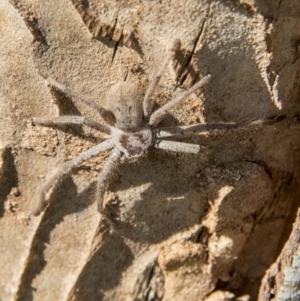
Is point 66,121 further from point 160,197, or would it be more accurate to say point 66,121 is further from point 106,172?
point 160,197

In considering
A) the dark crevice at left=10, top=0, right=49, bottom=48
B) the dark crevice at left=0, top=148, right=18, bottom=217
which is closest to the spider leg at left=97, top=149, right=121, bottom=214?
the dark crevice at left=0, top=148, right=18, bottom=217

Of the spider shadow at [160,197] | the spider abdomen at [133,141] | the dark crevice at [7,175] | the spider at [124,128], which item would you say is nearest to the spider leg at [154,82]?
the spider at [124,128]

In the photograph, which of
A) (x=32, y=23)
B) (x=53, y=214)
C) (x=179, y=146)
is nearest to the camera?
(x=32, y=23)

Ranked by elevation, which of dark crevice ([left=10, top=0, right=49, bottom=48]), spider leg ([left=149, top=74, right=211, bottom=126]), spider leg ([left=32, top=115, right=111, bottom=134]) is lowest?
spider leg ([left=32, top=115, right=111, bottom=134])

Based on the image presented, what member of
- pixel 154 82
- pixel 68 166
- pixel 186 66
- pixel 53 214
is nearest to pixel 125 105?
pixel 154 82

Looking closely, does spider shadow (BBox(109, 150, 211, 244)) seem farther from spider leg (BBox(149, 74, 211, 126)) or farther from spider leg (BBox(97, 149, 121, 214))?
spider leg (BBox(149, 74, 211, 126))

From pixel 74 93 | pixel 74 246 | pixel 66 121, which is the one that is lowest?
pixel 74 246
